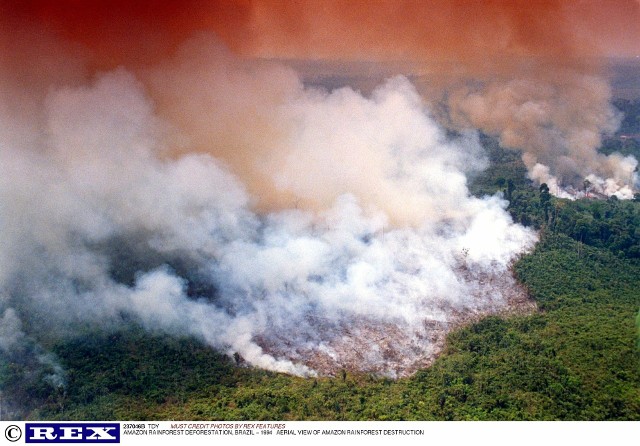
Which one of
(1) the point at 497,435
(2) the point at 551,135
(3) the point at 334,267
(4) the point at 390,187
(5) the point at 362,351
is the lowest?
(1) the point at 497,435

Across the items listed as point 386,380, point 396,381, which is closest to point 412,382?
point 396,381

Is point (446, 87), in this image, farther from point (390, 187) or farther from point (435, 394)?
point (435, 394)

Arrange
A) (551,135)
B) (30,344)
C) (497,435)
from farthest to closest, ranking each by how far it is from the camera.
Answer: (551,135) < (30,344) < (497,435)

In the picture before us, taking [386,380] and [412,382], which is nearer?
[412,382]

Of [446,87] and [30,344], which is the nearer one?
[30,344]

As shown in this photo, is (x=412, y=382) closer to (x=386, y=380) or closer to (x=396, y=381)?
(x=396, y=381)

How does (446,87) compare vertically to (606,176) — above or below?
above

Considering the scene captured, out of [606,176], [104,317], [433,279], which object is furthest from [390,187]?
[606,176]

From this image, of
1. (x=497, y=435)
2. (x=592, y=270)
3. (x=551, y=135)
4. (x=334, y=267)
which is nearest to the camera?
(x=497, y=435)
